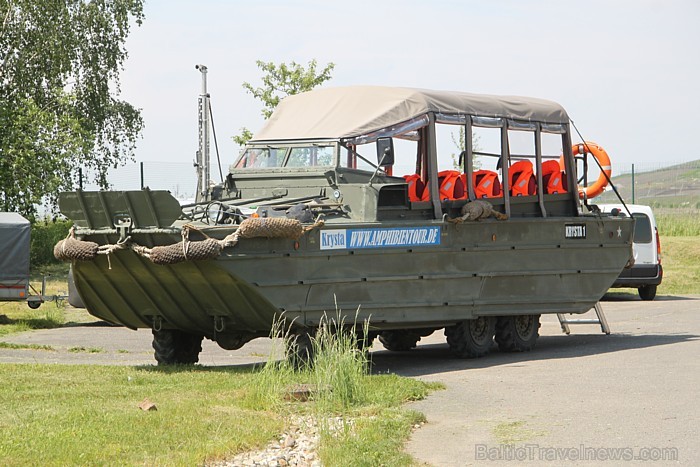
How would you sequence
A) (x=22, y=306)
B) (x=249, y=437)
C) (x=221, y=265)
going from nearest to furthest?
(x=249, y=437), (x=221, y=265), (x=22, y=306)

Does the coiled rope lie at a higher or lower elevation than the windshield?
lower

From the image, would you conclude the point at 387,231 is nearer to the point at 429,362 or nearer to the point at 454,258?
the point at 454,258

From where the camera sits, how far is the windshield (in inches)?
504

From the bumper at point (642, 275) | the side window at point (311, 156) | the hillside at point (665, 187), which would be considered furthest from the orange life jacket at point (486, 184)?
the hillside at point (665, 187)

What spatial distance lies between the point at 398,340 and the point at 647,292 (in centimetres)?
972

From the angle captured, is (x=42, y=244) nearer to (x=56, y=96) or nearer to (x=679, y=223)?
(x=56, y=96)

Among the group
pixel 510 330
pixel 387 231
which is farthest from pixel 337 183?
pixel 510 330

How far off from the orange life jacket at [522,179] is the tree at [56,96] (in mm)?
14110

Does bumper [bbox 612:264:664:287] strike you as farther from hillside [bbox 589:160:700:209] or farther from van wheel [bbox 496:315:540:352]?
hillside [bbox 589:160:700:209]

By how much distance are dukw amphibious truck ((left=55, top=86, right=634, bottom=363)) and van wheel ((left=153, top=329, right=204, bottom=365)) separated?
2cm

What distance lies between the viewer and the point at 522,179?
13906mm

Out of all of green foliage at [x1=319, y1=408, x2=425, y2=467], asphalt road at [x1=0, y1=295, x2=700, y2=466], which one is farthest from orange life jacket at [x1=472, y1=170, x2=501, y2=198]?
green foliage at [x1=319, y1=408, x2=425, y2=467]

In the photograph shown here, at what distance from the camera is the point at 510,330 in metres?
14.0

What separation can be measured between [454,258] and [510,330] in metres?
1.75
